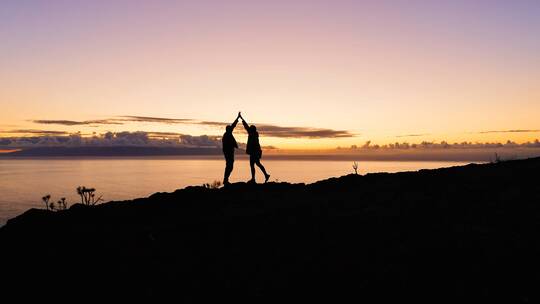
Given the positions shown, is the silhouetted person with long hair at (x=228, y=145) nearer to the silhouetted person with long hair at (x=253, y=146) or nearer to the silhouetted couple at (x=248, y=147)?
the silhouetted couple at (x=248, y=147)

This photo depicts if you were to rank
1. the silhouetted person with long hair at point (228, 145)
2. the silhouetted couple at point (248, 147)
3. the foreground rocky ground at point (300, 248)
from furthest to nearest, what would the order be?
the silhouetted couple at point (248, 147) → the silhouetted person with long hair at point (228, 145) → the foreground rocky ground at point (300, 248)

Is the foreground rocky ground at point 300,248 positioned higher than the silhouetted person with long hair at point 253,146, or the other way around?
the silhouetted person with long hair at point 253,146

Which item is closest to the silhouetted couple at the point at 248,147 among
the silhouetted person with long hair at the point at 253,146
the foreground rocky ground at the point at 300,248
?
the silhouetted person with long hair at the point at 253,146

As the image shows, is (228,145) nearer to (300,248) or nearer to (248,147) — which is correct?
(248,147)

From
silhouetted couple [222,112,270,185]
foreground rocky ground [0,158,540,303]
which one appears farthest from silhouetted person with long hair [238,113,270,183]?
foreground rocky ground [0,158,540,303]

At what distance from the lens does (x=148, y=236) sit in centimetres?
1184

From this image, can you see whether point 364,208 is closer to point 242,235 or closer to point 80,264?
point 242,235

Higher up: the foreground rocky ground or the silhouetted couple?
the silhouetted couple

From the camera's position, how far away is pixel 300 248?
9.79 metres

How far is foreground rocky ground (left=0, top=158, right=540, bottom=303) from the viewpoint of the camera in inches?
310

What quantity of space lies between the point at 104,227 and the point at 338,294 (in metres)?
8.94

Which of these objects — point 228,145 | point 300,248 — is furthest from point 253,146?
point 300,248

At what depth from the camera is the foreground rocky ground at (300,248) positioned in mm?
7871

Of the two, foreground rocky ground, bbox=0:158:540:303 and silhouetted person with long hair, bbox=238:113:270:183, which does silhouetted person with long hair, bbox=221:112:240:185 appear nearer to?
silhouetted person with long hair, bbox=238:113:270:183
